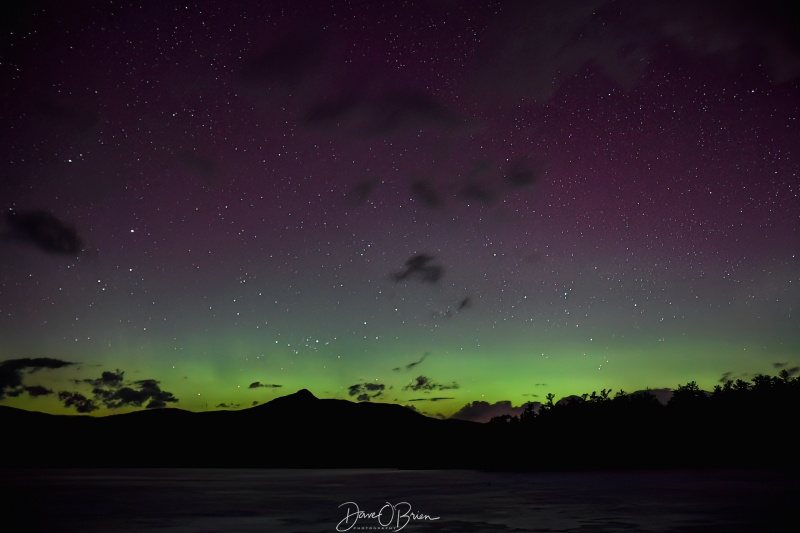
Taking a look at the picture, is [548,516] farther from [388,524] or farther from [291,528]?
[291,528]

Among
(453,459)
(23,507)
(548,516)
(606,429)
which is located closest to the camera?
(548,516)

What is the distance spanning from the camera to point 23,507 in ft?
144

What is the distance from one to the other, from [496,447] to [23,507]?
113 metres

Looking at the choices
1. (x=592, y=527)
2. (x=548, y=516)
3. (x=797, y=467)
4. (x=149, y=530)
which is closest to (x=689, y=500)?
(x=548, y=516)

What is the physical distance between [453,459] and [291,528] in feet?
591

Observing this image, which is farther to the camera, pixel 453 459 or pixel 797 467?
pixel 453 459

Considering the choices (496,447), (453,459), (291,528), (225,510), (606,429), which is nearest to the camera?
(291,528)

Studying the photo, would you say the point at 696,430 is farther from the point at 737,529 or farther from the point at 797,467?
the point at 737,529

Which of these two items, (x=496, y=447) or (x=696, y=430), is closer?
(x=696, y=430)

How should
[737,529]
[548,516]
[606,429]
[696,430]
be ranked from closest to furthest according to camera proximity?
[737,529], [548,516], [696,430], [606,429]

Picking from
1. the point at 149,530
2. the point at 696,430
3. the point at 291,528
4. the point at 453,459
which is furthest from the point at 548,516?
the point at 453,459
